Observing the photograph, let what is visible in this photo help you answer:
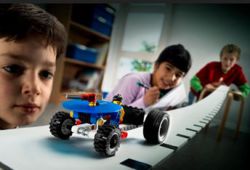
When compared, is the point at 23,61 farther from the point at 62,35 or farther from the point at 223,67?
the point at 223,67

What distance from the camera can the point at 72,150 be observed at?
0.32m

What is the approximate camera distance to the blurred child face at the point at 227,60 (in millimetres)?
424

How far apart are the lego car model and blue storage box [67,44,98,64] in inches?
6.5

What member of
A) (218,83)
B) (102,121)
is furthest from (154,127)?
(218,83)

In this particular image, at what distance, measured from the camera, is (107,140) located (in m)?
0.30

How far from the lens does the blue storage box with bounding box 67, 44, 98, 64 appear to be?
498 millimetres

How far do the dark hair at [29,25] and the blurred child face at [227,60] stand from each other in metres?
0.33

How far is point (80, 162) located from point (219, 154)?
0.97 feet

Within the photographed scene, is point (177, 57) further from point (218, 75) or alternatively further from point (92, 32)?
point (92, 32)

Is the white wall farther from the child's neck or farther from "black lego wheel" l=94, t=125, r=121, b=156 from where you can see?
the child's neck

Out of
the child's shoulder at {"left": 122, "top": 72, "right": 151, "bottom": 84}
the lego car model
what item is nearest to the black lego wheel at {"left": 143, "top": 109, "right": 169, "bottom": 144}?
the lego car model

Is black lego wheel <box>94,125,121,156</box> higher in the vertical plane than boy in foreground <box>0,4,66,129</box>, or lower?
lower

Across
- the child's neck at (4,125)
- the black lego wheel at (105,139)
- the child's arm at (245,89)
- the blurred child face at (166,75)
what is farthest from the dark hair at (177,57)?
the child's neck at (4,125)

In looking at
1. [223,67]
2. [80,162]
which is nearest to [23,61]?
[80,162]
